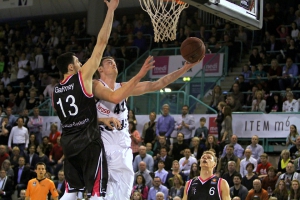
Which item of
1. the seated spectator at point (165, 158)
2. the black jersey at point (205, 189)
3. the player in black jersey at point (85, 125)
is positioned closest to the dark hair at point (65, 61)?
the player in black jersey at point (85, 125)

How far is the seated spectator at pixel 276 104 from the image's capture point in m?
16.8

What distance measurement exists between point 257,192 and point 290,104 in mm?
3753

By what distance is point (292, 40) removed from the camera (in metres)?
18.7

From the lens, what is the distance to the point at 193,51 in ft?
26.2

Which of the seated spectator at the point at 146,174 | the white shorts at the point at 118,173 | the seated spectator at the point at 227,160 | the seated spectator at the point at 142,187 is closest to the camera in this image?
the white shorts at the point at 118,173

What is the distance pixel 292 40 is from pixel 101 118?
40.9ft

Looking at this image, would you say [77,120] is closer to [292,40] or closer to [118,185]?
[118,185]

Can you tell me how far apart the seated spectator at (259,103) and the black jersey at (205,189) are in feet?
24.3

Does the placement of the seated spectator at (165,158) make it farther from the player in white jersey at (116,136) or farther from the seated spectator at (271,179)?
the player in white jersey at (116,136)

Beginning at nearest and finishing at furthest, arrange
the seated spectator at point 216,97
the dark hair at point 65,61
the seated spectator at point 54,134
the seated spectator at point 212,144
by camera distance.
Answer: the dark hair at point 65,61, the seated spectator at point 212,144, the seated spectator at point 216,97, the seated spectator at point 54,134

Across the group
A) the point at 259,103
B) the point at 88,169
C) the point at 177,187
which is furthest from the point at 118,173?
the point at 259,103

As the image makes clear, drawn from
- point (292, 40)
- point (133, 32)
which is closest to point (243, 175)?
point (292, 40)

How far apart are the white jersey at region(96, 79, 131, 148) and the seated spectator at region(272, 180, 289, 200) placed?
6574mm

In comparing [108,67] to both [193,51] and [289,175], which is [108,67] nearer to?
[193,51]
